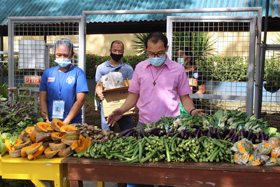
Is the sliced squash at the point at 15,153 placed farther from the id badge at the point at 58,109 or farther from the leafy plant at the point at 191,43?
the leafy plant at the point at 191,43

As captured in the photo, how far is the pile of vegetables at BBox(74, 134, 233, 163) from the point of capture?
3145 mm

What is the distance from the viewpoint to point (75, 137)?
3506 mm

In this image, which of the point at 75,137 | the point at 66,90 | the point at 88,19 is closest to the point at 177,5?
the point at 88,19

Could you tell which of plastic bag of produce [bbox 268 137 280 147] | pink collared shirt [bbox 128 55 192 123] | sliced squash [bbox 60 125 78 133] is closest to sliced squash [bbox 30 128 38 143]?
sliced squash [bbox 60 125 78 133]

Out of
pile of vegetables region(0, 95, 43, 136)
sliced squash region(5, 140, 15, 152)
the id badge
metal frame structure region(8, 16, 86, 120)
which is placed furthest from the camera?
metal frame structure region(8, 16, 86, 120)

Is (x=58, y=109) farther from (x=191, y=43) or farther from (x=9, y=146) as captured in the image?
(x=191, y=43)

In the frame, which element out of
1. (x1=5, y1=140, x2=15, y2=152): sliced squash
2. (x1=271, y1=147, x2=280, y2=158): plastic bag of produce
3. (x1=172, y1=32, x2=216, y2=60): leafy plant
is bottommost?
(x1=5, y1=140, x2=15, y2=152): sliced squash

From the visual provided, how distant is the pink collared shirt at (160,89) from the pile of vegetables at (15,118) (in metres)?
1.35

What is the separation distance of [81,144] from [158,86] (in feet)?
3.62

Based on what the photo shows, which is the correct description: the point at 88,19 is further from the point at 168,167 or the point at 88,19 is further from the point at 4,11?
the point at 168,167

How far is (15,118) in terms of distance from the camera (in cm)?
431

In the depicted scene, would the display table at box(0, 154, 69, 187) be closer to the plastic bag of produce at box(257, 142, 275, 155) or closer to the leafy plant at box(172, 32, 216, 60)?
the plastic bag of produce at box(257, 142, 275, 155)

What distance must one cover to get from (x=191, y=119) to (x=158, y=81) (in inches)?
23.5

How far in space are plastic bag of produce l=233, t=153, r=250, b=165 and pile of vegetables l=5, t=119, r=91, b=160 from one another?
56.3 inches
